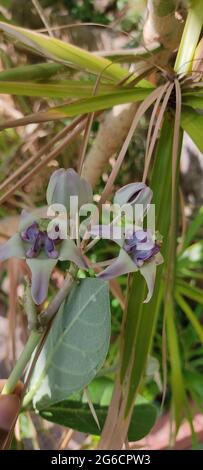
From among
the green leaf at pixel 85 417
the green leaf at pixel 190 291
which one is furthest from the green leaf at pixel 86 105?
the green leaf at pixel 190 291

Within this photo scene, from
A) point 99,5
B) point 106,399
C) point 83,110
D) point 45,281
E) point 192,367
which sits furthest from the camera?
point 99,5

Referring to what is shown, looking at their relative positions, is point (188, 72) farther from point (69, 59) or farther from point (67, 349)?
point (67, 349)

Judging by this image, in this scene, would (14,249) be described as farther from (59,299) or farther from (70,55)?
(70,55)

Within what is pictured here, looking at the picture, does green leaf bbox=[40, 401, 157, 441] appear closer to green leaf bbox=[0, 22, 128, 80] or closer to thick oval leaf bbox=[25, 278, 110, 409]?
→ thick oval leaf bbox=[25, 278, 110, 409]

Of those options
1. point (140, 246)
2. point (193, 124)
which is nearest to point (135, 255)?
point (140, 246)

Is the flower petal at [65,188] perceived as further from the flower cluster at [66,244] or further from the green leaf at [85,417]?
the green leaf at [85,417]

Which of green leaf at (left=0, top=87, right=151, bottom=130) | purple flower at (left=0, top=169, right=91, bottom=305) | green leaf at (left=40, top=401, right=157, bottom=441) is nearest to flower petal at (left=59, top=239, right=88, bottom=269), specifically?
purple flower at (left=0, top=169, right=91, bottom=305)

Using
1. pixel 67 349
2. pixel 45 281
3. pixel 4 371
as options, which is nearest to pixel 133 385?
pixel 67 349
